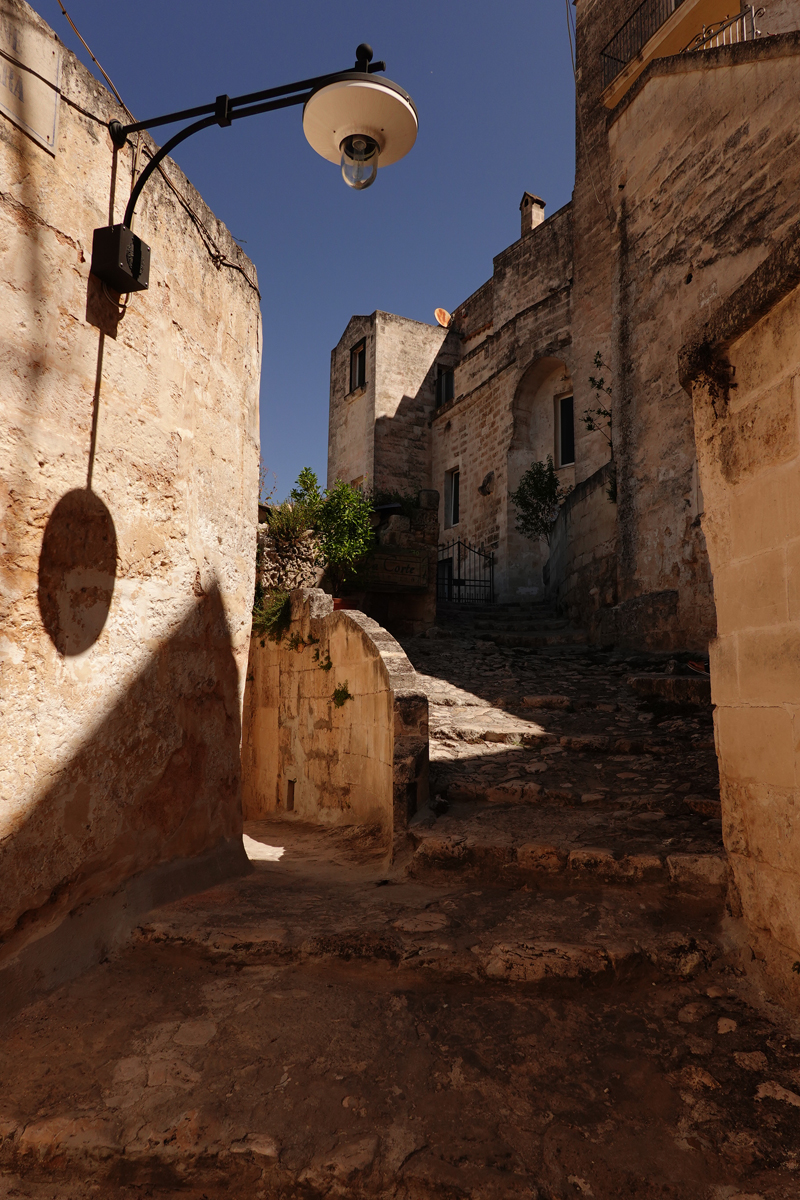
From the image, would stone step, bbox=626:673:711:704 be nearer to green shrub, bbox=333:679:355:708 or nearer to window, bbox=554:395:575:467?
green shrub, bbox=333:679:355:708

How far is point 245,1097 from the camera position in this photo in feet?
7.22

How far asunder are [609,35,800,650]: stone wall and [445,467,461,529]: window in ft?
29.7

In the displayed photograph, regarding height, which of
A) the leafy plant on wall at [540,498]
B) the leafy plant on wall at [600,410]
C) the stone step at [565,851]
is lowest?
the stone step at [565,851]

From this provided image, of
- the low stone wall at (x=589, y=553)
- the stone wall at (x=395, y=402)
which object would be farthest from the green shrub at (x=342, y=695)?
the stone wall at (x=395, y=402)

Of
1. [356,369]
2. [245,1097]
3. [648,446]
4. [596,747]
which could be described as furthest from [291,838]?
[356,369]

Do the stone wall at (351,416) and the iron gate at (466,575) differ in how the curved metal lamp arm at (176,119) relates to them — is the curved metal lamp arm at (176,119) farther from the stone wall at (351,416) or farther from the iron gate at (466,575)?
the stone wall at (351,416)

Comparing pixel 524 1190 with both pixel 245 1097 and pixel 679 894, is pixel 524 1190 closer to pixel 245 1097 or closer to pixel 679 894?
pixel 245 1097

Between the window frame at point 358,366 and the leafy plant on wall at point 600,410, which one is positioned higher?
the window frame at point 358,366

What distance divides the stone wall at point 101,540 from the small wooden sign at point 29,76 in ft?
0.04

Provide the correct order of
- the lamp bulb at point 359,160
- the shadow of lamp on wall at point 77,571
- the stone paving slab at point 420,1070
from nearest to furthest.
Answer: the stone paving slab at point 420,1070, the shadow of lamp on wall at point 77,571, the lamp bulb at point 359,160

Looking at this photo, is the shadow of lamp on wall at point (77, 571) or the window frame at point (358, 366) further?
Answer: the window frame at point (358, 366)

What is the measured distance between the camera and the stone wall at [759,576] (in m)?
2.42

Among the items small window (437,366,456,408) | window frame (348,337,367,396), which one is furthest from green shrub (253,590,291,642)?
window frame (348,337,367,396)

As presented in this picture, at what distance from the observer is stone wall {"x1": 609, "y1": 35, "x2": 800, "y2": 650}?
23.4ft
